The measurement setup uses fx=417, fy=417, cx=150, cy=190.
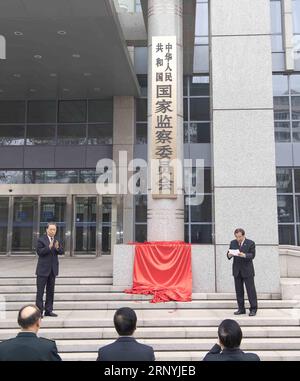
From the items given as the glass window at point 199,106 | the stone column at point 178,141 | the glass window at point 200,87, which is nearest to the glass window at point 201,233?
the glass window at point 199,106

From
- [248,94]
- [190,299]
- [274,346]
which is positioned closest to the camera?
[274,346]

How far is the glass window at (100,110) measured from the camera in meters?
18.2

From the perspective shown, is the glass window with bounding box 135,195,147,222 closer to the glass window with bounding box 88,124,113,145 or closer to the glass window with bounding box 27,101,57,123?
the glass window with bounding box 88,124,113,145

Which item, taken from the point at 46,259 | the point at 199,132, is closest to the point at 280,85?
the point at 199,132

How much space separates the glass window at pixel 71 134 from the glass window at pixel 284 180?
8.55 metres

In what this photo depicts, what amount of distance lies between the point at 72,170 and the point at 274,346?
42.7 feet

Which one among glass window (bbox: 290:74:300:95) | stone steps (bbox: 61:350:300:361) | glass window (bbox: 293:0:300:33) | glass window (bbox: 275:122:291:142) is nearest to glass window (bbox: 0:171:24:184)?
glass window (bbox: 275:122:291:142)

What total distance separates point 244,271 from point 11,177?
13.1 metres

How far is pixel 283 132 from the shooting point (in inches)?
715

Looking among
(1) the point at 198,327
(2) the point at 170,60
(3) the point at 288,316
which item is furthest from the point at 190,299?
(2) the point at 170,60

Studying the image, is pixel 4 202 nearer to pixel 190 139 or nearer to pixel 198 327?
pixel 190 139
